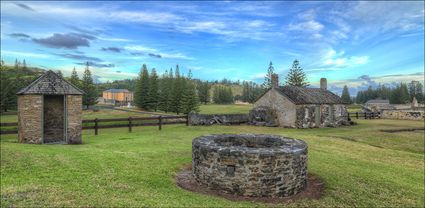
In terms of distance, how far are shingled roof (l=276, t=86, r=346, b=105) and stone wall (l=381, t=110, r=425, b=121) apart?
16.1 metres

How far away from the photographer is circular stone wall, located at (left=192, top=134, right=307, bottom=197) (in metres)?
8.58

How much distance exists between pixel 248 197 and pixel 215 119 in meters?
20.3

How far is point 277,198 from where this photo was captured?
341 inches

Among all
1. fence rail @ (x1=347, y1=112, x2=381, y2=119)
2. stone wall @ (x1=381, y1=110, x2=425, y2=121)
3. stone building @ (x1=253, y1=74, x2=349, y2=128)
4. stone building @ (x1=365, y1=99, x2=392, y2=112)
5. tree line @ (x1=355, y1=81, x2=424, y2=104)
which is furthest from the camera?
tree line @ (x1=355, y1=81, x2=424, y2=104)

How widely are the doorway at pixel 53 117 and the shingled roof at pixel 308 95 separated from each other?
21.6 metres

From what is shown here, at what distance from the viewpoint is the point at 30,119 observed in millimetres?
15281

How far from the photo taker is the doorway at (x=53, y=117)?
1808cm

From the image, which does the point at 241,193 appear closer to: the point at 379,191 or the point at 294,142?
the point at 294,142

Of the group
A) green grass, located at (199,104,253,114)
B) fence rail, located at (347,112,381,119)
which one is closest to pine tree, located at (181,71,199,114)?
green grass, located at (199,104,253,114)

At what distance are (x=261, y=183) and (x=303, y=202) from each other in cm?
137

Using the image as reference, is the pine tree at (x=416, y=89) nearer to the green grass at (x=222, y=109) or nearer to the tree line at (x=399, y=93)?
the tree line at (x=399, y=93)

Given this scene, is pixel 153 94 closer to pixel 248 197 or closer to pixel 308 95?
pixel 308 95

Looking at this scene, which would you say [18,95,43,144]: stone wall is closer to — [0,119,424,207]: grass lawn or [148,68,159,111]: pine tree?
[0,119,424,207]: grass lawn

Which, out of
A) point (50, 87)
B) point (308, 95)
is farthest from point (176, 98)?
point (50, 87)
